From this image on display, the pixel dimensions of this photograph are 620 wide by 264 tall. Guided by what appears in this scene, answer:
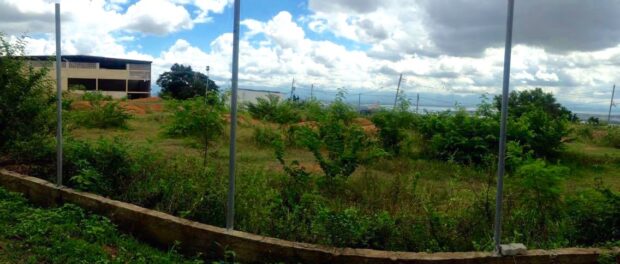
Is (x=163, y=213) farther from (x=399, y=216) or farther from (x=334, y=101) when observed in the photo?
(x=334, y=101)

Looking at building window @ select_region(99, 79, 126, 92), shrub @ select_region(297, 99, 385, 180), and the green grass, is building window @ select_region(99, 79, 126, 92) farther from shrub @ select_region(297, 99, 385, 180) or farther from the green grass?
the green grass

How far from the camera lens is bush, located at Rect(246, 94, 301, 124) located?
11.4 metres

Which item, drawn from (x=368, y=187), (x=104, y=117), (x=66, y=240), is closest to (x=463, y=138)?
(x=368, y=187)

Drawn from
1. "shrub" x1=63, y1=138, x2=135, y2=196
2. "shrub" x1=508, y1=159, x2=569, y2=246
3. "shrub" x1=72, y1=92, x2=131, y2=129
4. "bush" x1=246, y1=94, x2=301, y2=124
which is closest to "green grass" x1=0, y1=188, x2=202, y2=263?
"shrub" x1=63, y1=138, x2=135, y2=196

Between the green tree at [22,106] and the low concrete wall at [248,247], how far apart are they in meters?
1.92

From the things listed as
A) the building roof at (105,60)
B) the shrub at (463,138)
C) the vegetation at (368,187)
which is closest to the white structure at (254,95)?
the vegetation at (368,187)

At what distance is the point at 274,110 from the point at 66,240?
8949 mm

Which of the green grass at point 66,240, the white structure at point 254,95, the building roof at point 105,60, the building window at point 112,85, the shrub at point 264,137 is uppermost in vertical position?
the building roof at point 105,60

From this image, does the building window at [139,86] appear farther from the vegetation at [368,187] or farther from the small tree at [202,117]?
the small tree at [202,117]

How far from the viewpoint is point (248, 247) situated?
3.57m

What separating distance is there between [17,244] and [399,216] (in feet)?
9.69

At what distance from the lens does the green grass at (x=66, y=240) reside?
3482 millimetres

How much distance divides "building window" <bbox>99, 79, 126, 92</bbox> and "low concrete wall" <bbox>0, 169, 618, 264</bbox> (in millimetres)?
46325

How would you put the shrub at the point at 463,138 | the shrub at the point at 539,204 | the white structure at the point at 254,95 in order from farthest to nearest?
the white structure at the point at 254,95
the shrub at the point at 463,138
the shrub at the point at 539,204
